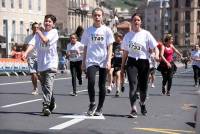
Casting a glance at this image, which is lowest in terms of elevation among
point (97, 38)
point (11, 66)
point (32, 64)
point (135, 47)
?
point (11, 66)

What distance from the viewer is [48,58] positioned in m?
12.3

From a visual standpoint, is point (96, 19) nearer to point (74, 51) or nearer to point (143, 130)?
point (143, 130)

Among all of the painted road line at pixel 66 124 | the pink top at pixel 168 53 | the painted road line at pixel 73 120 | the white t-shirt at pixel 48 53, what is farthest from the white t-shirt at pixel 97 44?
the pink top at pixel 168 53

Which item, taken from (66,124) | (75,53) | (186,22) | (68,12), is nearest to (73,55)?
(75,53)

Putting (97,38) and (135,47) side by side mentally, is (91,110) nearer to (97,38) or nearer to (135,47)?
(97,38)

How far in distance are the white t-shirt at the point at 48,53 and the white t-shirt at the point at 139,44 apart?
1271 mm

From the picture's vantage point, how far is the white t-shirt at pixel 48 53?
1227 cm

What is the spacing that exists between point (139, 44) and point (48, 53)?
65.1 inches

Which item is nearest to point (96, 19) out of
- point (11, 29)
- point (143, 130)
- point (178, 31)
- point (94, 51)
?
point (94, 51)

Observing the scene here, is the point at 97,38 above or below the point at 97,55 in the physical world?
above

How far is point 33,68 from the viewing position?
1741cm

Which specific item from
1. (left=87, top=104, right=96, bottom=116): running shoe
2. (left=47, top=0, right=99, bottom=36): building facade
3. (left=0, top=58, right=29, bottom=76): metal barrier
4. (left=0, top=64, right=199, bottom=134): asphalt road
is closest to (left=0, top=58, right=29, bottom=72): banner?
(left=0, top=58, right=29, bottom=76): metal barrier

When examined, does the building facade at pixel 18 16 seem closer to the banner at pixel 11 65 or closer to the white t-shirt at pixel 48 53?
the banner at pixel 11 65

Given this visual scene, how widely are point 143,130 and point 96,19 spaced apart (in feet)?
8.78
